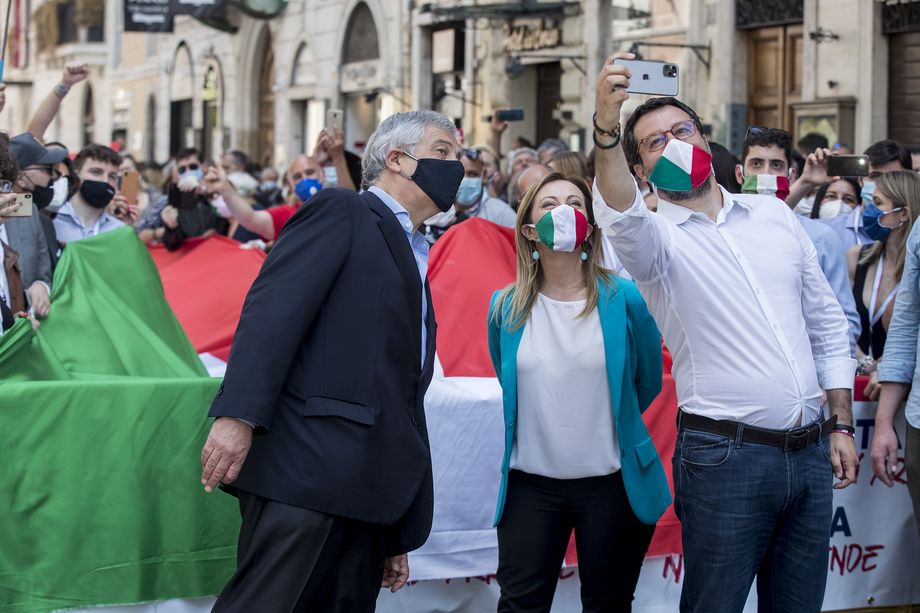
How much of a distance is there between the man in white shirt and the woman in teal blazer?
40 cm

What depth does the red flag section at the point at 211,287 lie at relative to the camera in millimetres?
7141

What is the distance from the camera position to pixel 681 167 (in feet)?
11.9

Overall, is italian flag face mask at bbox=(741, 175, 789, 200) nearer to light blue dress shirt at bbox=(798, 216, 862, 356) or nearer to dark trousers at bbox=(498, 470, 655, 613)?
light blue dress shirt at bbox=(798, 216, 862, 356)

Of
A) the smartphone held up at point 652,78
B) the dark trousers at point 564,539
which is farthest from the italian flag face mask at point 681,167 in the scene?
the dark trousers at point 564,539

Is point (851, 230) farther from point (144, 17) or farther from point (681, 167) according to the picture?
point (144, 17)

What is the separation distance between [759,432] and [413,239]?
1122 millimetres

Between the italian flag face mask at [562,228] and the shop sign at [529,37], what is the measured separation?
16341 millimetres

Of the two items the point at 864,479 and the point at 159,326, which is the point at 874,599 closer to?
the point at 864,479

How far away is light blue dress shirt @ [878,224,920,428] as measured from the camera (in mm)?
4586

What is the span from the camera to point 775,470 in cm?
362

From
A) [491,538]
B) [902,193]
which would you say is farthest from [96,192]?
[902,193]

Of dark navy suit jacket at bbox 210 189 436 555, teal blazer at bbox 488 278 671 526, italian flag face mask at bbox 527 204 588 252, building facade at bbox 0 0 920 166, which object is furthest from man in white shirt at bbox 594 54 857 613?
building facade at bbox 0 0 920 166

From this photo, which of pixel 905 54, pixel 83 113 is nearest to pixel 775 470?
pixel 905 54

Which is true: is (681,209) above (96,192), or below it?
below
